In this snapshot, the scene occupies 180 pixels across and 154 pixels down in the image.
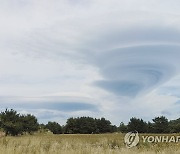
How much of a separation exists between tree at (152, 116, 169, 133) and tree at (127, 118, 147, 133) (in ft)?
6.92

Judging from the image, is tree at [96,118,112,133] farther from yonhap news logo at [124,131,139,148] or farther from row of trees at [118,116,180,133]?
yonhap news logo at [124,131,139,148]

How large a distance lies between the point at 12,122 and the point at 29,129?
5.15m

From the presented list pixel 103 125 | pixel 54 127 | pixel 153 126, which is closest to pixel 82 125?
pixel 103 125

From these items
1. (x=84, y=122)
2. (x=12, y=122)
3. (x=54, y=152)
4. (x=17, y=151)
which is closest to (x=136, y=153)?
(x=54, y=152)

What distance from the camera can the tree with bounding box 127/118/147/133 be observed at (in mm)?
48469

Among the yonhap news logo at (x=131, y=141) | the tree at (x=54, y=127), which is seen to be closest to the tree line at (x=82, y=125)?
the tree at (x=54, y=127)

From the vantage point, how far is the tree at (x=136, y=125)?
48.5 meters

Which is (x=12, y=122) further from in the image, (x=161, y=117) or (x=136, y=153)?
(x=136, y=153)

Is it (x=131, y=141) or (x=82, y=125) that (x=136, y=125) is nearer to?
(x=82, y=125)

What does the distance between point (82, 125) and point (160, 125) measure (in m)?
13.9

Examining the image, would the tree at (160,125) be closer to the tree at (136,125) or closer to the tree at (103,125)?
the tree at (136,125)

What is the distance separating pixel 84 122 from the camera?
60469mm

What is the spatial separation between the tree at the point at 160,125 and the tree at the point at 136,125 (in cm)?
211

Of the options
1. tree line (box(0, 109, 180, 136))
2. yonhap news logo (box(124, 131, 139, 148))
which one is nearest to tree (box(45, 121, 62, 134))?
tree line (box(0, 109, 180, 136))
